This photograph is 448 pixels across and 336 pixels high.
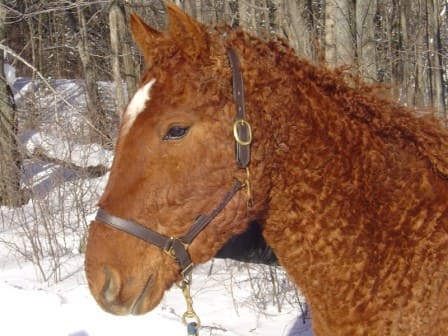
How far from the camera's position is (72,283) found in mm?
6461

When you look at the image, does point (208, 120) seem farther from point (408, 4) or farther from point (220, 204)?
point (408, 4)

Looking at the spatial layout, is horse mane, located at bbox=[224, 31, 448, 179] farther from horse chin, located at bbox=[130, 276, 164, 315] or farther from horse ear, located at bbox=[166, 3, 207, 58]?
horse chin, located at bbox=[130, 276, 164, 315]

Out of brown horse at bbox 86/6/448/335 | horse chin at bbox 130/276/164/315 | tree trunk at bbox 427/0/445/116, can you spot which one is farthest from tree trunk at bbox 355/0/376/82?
tree trunk at bbox 427/0/445/116

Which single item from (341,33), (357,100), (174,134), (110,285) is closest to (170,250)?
(110,285)

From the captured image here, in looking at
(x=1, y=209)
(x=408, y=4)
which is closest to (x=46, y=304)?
(x=1, y=209)

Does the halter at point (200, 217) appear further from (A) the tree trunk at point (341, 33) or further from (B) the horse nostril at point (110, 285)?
(A) the tree trunk at point (341, 33)

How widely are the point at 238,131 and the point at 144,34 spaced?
63 cm

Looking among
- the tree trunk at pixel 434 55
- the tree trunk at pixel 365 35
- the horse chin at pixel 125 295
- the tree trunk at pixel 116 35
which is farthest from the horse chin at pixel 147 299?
the tree trunk at pixel 434 55

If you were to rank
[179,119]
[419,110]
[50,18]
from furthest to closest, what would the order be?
[50,18], [419,110], [179,119]

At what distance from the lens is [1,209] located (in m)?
8.66

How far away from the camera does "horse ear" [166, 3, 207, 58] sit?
7.00 ft

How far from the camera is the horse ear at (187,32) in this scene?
7.00 ft

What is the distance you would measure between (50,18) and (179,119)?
27442 millimetres

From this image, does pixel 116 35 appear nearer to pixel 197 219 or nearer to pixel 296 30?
pixel 296 30
